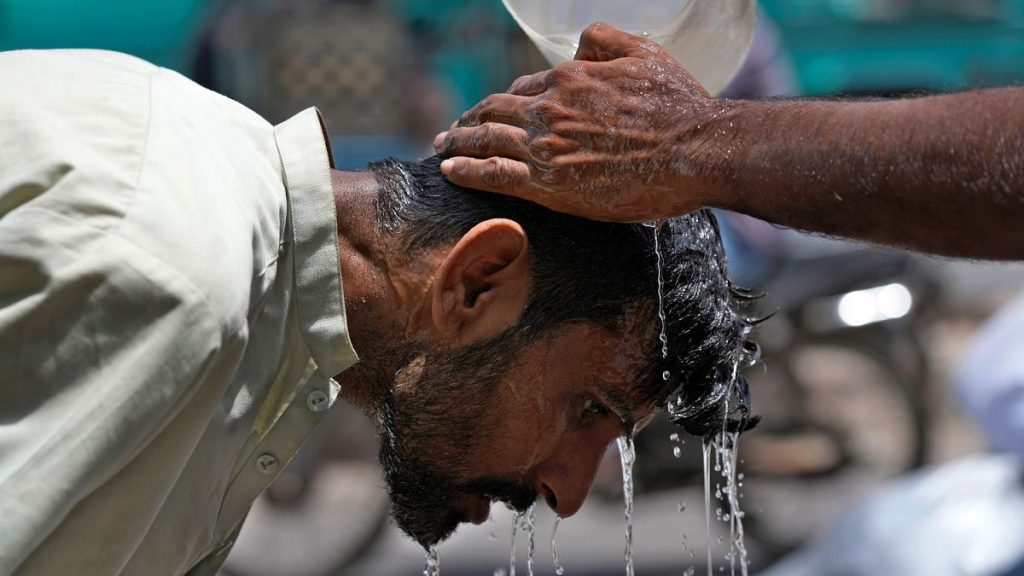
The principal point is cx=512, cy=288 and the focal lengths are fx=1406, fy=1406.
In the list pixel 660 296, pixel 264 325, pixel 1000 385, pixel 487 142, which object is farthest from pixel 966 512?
pixel 264 325

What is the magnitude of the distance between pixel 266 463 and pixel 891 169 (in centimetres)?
106

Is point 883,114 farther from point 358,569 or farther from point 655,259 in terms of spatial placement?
point 358,569

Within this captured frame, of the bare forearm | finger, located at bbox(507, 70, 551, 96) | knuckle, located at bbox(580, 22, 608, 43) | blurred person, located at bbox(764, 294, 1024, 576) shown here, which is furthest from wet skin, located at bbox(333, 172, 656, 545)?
blurred person, located at bbox(764, 294, 1024, 576)

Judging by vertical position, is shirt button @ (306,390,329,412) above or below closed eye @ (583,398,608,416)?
above

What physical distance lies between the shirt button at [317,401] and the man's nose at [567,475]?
54 centimetres

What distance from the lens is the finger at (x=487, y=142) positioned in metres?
2.26

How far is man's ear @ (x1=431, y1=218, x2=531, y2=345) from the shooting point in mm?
2307

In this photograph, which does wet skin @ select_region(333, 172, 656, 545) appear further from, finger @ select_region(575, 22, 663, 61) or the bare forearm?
the bare forearm

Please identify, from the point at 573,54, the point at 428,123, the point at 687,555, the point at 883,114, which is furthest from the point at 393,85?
the point at 883,114

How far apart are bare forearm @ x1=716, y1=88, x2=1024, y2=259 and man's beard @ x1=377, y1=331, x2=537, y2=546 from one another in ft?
1.97

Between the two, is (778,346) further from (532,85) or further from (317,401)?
(317,401)

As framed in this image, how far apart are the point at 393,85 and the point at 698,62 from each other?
23.5 feet

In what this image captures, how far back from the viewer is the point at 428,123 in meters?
9.33

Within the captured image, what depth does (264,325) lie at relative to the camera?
2146mm
